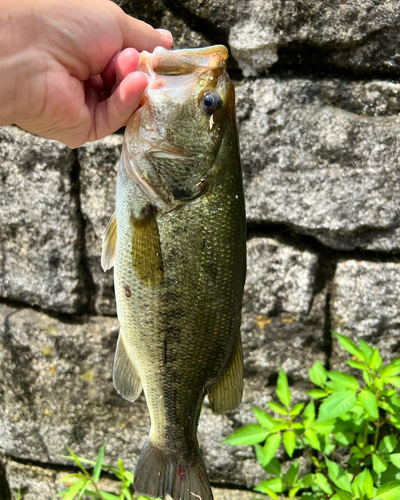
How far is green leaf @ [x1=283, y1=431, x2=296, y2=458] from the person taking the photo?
68.2 inches

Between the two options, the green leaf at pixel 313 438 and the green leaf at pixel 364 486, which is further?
the green leaf at pixel 313 438

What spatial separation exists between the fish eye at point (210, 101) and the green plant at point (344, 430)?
102cm

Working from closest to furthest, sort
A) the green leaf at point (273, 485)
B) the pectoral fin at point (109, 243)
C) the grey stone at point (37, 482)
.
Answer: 1. the pectoral fin at point (109, 243)
2. the green leaf at point (273, 485)
3. the grey stone at point (37, 482)

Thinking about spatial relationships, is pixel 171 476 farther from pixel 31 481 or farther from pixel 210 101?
pixel 31 481

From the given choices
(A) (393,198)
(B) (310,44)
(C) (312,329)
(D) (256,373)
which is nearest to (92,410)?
(D) (256,373)

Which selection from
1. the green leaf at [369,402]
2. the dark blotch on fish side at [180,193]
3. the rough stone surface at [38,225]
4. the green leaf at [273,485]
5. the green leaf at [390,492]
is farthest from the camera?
the rough stone surface at [38,225]

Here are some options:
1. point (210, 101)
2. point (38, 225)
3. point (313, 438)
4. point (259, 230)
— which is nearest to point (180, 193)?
point (210, 101)

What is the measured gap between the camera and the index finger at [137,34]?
4.27 ft

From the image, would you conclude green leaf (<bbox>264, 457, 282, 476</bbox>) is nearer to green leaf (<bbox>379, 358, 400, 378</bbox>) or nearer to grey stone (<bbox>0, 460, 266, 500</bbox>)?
green leaf (<bbox>379, 358, 400, 378</bbox>)

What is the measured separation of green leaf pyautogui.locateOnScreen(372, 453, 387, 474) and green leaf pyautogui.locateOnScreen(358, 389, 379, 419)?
0.31 m

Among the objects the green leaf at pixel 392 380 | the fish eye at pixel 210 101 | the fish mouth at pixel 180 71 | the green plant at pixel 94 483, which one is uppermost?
the fish mouth at pixel 180 71

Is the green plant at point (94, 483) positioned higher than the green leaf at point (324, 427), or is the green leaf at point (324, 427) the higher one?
the green leaf at point (324, 427)

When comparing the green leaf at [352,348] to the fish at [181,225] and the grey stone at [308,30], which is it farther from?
the grey stone at [308,30]

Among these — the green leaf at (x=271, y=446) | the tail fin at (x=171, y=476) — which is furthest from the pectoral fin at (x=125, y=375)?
the green leaf at (x=271, y=446)
